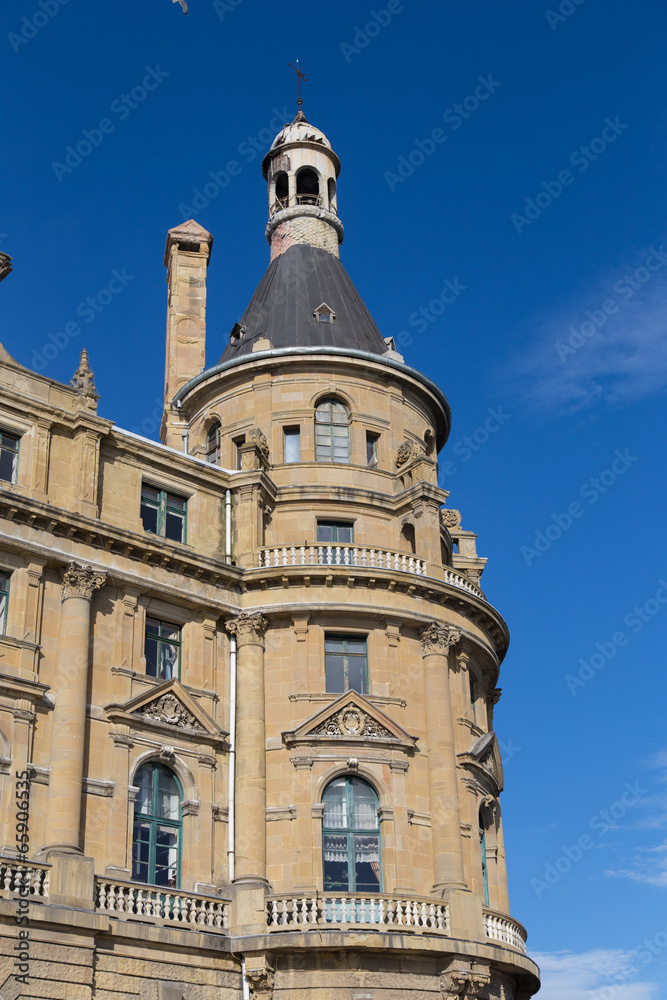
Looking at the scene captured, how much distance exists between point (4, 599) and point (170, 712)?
5561mm

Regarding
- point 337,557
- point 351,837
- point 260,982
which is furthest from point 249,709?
point 260,982

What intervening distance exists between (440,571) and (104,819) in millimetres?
13053

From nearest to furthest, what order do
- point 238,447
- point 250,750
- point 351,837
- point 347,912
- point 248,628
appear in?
point 347,912 < point 351,837 < point 250,750 < point 248,628 < point 238,447

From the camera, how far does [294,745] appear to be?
116 feet

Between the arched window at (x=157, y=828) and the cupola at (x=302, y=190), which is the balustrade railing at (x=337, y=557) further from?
the cupola at (x=302, y=190)

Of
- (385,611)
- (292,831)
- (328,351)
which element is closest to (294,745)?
(292,831)

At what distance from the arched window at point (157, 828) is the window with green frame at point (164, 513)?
23.2 feet

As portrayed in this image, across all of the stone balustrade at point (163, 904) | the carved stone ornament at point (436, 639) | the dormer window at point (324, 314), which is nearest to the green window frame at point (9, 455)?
the stone balustrade at point (163, 904)

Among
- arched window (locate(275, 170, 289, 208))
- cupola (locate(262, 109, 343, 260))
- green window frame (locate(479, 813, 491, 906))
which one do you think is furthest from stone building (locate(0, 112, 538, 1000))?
arched window (locate(275, 170, 289, 208))

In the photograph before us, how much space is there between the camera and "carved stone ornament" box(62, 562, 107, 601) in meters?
33.1

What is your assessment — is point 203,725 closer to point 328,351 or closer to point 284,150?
point 328,351

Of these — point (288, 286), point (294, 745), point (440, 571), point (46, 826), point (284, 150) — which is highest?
point (284, 150)

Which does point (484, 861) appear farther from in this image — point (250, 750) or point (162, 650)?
point (162, 650)

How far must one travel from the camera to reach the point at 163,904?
3158 centimetres
